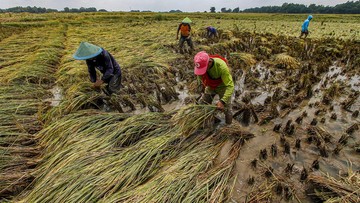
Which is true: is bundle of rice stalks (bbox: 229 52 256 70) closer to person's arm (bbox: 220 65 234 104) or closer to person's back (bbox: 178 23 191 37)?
person's back (bbox: 178 23 191 37)

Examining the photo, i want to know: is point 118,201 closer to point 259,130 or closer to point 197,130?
point 197,130

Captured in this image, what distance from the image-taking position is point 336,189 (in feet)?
5.91

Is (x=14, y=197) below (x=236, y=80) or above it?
below

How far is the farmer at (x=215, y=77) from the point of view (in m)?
2.58

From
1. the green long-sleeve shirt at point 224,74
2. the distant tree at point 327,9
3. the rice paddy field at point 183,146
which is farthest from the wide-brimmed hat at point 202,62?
the distant tree at point 327,9

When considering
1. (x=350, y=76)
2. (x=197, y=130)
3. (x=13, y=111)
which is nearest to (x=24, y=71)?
(x=13, y=111)


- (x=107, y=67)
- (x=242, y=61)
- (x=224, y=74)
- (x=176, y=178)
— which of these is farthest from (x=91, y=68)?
(x=242, y=61)

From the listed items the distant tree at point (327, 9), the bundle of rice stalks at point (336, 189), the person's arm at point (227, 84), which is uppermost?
the distant tree at point (327, 9)

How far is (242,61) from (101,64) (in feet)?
13.4

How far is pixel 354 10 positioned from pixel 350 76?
6561 cm

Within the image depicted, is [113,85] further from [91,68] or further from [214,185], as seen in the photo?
[214,185]

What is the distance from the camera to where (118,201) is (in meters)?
1.85

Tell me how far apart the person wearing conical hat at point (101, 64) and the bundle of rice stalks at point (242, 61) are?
3248mm

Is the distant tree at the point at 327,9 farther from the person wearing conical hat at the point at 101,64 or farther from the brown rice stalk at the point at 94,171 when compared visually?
the brown rice stalk at the point at 94,171
